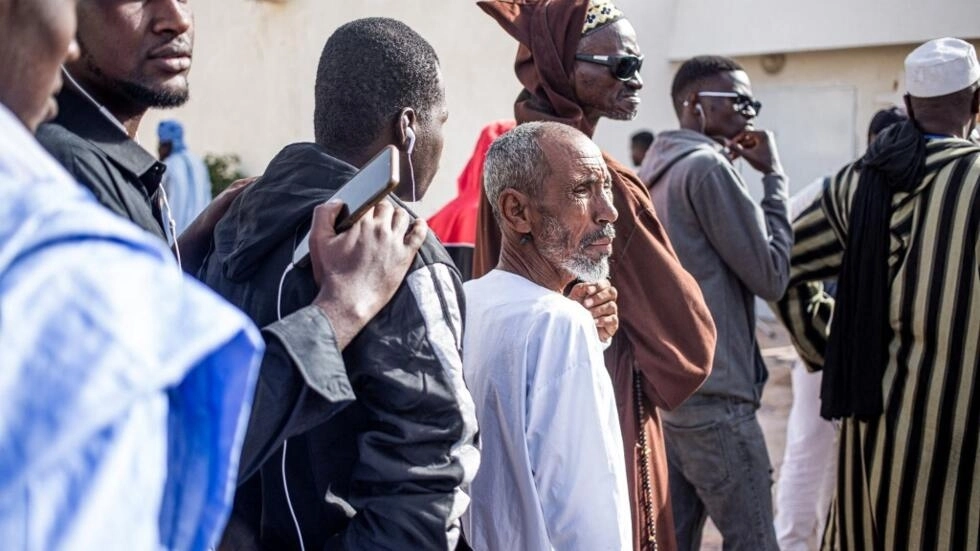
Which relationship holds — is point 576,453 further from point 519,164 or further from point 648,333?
point 648,333

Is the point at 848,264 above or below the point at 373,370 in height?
below

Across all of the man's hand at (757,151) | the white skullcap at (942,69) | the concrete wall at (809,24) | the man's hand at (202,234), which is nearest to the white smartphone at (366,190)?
the man's hand at (202,234)

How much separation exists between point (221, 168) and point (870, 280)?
1015cm

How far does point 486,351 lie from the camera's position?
250 cm

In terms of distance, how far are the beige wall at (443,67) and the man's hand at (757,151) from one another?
661 cm

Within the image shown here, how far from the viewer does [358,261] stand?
1.93m

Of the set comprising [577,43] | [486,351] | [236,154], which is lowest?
[236,154]

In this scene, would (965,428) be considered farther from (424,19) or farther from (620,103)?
(424,19)

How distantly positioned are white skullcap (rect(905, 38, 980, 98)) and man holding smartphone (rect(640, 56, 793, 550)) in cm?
71

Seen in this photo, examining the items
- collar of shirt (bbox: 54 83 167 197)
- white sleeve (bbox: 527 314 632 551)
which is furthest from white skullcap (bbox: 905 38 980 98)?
collar of shirt (bbox: 54 83 167 197)

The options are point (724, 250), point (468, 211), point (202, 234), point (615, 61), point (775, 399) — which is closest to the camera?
point (202, 234)

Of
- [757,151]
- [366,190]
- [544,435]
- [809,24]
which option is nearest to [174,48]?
[366,190]

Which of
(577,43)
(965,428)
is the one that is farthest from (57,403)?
(965,428)

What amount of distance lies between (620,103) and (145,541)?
2.82m
